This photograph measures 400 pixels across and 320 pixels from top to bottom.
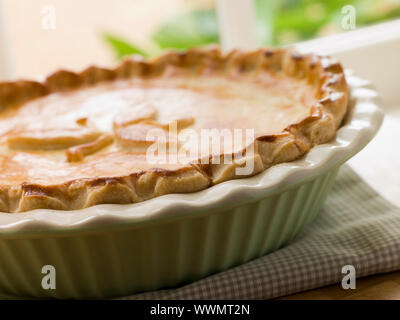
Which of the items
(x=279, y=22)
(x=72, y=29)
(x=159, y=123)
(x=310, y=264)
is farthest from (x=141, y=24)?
(x=310, y=264)

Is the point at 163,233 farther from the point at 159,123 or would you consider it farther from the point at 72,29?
the point at 72,29

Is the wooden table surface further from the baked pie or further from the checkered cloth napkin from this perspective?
the checkered cloth napkin

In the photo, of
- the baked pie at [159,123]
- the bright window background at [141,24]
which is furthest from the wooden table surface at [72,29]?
the baked pie at [159,123]

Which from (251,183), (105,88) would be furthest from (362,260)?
(105,88)

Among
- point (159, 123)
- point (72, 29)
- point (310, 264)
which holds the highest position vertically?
point (72, 29)

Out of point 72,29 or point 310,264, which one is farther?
point 72,29

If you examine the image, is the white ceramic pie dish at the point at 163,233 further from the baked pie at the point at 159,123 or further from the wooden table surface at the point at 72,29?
the wooden table surface at the point at 72,29
